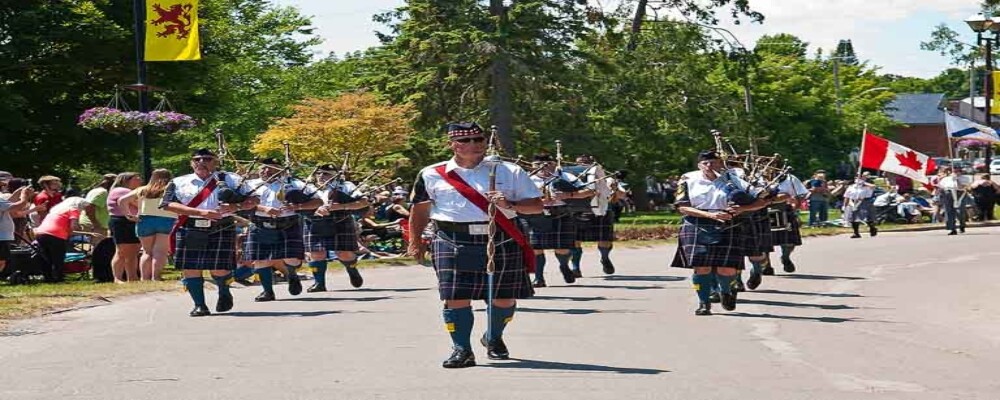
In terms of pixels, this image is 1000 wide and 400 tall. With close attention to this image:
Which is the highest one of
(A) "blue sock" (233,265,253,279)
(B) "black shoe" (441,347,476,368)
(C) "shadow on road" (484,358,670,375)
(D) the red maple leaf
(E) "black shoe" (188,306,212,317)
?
(D) the red maple leaf

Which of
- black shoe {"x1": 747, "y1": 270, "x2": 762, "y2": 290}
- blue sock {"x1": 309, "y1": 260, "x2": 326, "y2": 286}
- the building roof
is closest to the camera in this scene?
black shoe {"x1": 747, "y1": 270, "x2": 762, "y2": 290}

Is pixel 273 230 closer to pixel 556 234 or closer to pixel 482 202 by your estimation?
pixel 556 234

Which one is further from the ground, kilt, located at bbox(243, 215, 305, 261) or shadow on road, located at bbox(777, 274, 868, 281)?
kilt, located at bbox(243, 215, 305, 261)

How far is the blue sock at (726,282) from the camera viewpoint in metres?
13.9

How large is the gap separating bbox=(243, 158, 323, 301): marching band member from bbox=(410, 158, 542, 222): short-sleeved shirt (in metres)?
6.04

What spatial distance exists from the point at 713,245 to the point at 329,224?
17.5 ft

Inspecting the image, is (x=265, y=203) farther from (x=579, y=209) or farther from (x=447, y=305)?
(x=447, y=305)

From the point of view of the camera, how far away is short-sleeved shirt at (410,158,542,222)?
32.5 ft

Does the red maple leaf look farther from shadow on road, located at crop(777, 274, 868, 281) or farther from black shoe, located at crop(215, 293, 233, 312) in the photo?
black shoe, located at crop(215, 293, 233, 312)

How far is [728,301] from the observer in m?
14.0

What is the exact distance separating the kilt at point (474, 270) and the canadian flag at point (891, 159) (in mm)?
22903

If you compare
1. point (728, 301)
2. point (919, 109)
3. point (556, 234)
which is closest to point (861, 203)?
point (556, 234)

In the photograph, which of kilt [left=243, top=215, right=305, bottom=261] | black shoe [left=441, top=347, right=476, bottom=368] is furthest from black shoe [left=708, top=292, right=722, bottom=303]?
black shoe [left=441, top=347, right=476, bottom=368]

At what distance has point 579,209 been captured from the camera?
18562 millimetres
